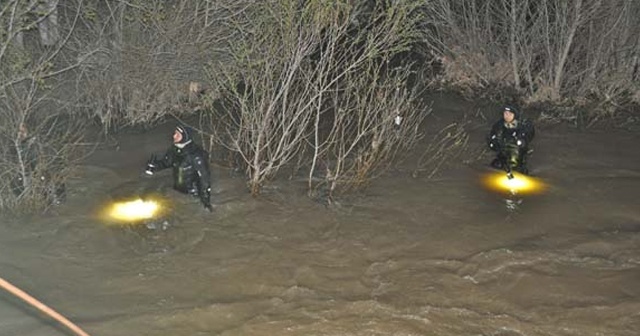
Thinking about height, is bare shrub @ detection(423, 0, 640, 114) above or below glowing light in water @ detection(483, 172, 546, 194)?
above

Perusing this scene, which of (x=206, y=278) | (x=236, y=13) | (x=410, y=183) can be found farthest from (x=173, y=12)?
(x=206, y=278)

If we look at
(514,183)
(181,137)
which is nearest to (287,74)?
(181,137)

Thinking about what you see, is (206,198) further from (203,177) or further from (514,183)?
(514,183)

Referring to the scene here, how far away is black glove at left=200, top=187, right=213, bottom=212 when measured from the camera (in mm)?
7961

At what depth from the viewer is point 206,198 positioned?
26.2 ft

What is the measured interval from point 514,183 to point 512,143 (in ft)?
1.80

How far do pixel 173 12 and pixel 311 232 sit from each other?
17.2 ft

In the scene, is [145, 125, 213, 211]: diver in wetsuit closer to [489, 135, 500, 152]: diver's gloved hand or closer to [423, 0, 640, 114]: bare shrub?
[489, 135, 500, 152]: diver's gloved hand

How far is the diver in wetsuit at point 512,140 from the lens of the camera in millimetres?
8984

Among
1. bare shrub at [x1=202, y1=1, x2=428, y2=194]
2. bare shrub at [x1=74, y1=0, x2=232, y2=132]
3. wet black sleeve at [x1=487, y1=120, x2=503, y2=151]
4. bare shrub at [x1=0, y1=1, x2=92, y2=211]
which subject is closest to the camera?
bare shrub at [x1=0, y1=1, x2=92, y2=211]

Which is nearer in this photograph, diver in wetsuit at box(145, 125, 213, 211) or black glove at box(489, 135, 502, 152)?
diver in wetsuit at box(145, 125, 213, 211)

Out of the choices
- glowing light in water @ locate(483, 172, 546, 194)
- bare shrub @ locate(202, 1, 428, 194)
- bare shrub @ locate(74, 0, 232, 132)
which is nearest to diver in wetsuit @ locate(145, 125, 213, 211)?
bare shrub @ locate(202, 1, 428, 194)

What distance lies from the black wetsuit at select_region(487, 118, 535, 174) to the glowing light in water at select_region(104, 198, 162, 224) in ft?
15.4

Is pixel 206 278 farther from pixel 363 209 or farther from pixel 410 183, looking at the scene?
pixel 410 183
